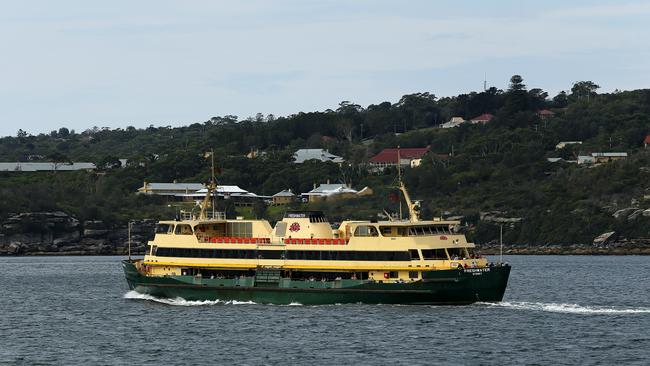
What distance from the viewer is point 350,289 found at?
64562mm

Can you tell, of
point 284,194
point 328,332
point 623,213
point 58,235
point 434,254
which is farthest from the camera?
point 284,194

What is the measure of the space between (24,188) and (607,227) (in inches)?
3180

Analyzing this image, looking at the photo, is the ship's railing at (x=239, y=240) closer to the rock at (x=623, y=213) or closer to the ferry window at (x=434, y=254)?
the ferry window at (x=434, y=254)

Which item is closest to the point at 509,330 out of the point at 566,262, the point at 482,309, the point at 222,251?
the point at 482,309

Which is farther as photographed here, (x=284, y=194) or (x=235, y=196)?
(x=284, y=194)

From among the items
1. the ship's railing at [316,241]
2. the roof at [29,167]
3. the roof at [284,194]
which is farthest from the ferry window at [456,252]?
the roof at [29,167]

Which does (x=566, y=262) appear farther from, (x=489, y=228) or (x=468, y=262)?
(x=468, y=262)

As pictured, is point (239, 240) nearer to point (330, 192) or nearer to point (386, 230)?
point (386, 230)

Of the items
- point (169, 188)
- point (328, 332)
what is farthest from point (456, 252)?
point (169, 188)

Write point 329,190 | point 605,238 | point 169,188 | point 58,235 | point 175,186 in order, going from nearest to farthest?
point 605,238
point 58,235
point 329,190
point 169,188
point 175,186

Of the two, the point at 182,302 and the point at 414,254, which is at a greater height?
the point at 414,254

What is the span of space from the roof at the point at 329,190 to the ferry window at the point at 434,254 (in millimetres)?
92433

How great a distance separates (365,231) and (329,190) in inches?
3928

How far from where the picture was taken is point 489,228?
494 feet
